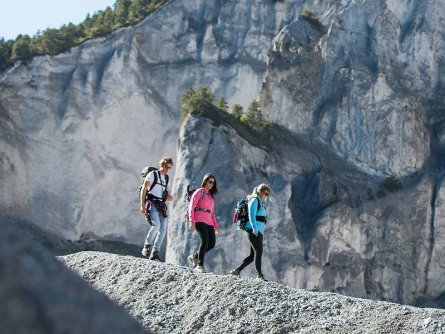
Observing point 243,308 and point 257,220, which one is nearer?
point 243,308

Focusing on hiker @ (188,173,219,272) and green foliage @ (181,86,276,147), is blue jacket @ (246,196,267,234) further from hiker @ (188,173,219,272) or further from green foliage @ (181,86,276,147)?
green foliage @ (181,86,276,147)

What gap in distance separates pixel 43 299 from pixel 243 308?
8.18 m

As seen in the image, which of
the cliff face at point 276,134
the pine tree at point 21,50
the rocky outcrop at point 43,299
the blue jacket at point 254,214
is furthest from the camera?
the pine tree at point 21,50

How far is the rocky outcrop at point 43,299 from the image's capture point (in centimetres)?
220

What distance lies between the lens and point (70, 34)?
218ft

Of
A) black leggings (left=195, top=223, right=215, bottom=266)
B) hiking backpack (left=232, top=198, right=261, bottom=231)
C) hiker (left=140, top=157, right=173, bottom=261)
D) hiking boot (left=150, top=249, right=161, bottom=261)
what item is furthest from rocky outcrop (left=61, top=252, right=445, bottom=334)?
hiker (left=140, top=157, right=173, bottom=261)

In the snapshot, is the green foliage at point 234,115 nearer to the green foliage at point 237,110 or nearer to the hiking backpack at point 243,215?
the green foliage at point 237,110

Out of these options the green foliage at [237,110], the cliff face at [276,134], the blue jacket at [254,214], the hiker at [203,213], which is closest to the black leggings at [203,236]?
the hiker at [203,213]

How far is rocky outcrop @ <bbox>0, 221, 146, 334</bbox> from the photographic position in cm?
220

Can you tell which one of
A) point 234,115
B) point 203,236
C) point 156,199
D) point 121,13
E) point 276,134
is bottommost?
point 203,236

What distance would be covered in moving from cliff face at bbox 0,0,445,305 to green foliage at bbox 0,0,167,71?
0.92m

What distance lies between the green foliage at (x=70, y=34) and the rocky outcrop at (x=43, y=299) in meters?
61.3

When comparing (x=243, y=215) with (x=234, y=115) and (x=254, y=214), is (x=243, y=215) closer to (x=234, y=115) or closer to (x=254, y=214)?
(x=254, y=214)

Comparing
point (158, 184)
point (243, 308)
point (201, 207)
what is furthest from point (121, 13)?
point (243, 308)
